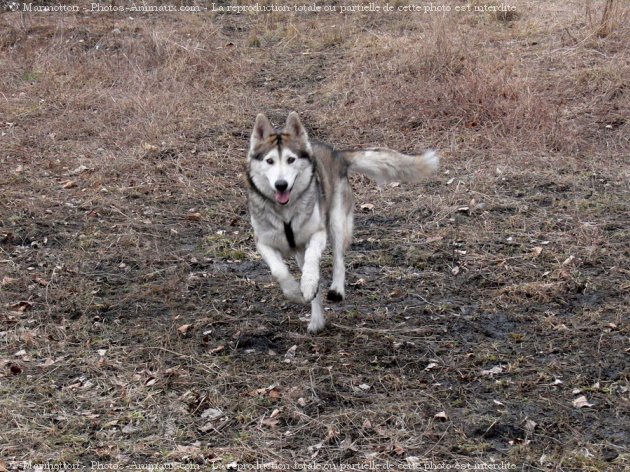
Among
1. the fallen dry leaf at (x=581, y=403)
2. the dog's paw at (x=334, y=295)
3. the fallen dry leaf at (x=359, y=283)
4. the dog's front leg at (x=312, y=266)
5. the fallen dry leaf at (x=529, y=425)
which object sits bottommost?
the fallen dry leaf at (x=529, y=425)

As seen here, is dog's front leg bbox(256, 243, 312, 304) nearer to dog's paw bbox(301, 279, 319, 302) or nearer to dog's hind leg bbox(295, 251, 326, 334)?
dog's paw bbox(301, 279, 319, 302)

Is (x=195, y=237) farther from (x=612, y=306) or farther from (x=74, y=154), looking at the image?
(x=612, y=306)

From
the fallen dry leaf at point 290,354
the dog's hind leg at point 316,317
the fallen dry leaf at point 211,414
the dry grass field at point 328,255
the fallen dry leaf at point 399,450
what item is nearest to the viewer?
the fallen dry leaf at point 399,450

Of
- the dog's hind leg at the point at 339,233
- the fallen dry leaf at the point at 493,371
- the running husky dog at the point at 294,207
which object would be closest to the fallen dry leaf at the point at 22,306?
the running husky dog at the point at 294,207

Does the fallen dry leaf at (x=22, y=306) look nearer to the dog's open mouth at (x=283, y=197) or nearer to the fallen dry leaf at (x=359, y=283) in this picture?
the dog's open mouth at (x=283, y=197)

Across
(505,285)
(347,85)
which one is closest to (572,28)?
(347,85)

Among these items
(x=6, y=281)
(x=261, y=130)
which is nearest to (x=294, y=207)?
(x=261, y=130)

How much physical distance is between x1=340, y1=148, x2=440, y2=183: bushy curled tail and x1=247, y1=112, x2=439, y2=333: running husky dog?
1.23 ft

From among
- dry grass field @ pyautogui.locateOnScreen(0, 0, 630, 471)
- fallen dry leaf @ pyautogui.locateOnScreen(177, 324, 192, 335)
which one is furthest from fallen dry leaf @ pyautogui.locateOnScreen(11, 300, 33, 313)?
fallen dry leaf @ pyautogui.locateOnScreen(177, 324, 192, 335)

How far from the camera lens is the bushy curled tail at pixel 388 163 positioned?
645cm

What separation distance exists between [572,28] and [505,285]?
6.91m

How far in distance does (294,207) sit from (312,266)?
458 millimetres

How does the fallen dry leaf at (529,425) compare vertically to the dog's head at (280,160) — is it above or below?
below

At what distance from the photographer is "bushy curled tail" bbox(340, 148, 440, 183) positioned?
254 inches
